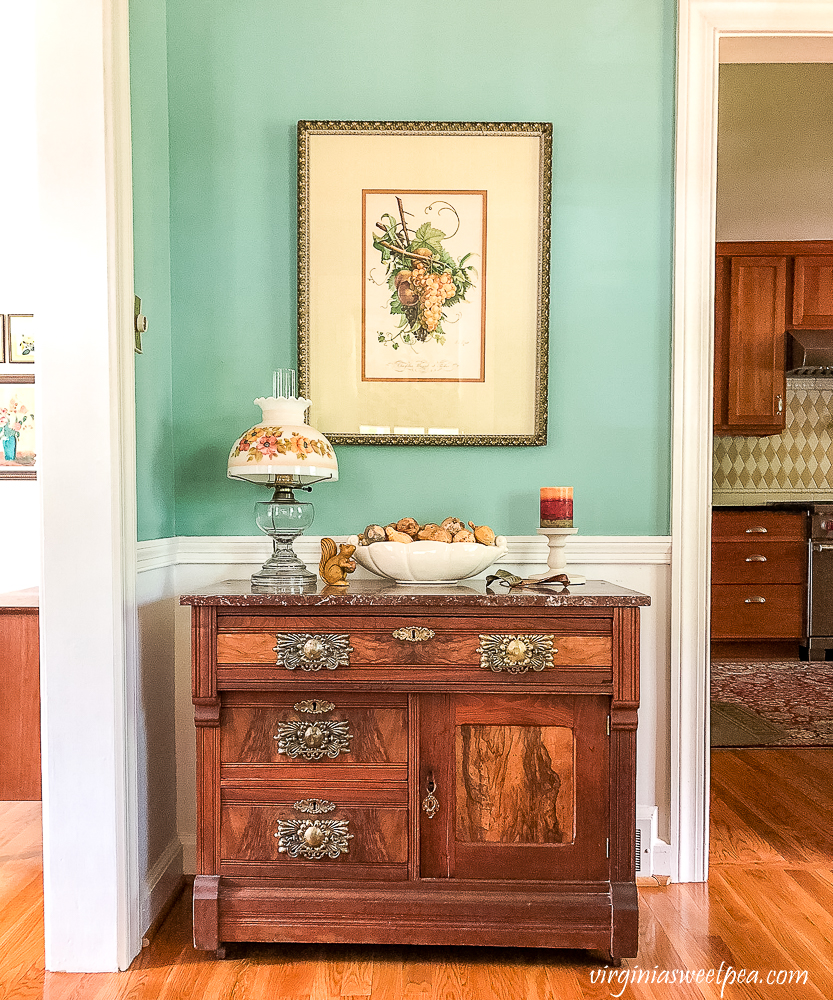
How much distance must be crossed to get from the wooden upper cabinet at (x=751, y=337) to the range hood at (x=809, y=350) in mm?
59

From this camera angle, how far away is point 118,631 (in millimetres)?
1880

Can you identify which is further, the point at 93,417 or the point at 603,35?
the point at 603,35

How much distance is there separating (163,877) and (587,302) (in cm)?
195

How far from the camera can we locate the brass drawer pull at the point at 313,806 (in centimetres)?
186

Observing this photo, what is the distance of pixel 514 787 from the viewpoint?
1.85 meters

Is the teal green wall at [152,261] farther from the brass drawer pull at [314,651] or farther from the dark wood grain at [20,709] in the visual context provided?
the dark wood grain at [20,709]

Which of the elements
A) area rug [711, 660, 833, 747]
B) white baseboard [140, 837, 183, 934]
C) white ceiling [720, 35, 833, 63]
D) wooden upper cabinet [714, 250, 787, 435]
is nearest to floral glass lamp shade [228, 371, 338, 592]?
white baseboard [140, 837, 183, 934]

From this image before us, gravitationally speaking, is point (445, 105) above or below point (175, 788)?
above

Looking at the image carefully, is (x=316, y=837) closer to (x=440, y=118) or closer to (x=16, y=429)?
(x=440, y=118)

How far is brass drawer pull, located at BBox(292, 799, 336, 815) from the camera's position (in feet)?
6.09

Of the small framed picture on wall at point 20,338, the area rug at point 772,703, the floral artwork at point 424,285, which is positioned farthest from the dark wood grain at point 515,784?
the small framed picture on wall at point 20,338

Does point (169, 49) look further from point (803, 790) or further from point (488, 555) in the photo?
point (803, 790)

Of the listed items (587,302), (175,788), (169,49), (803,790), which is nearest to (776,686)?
(803,790)

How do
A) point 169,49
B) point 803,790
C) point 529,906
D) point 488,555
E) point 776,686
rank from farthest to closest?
point 776,686 < point 803,790 < point 169,49 < point 488,555 < point 529,906
